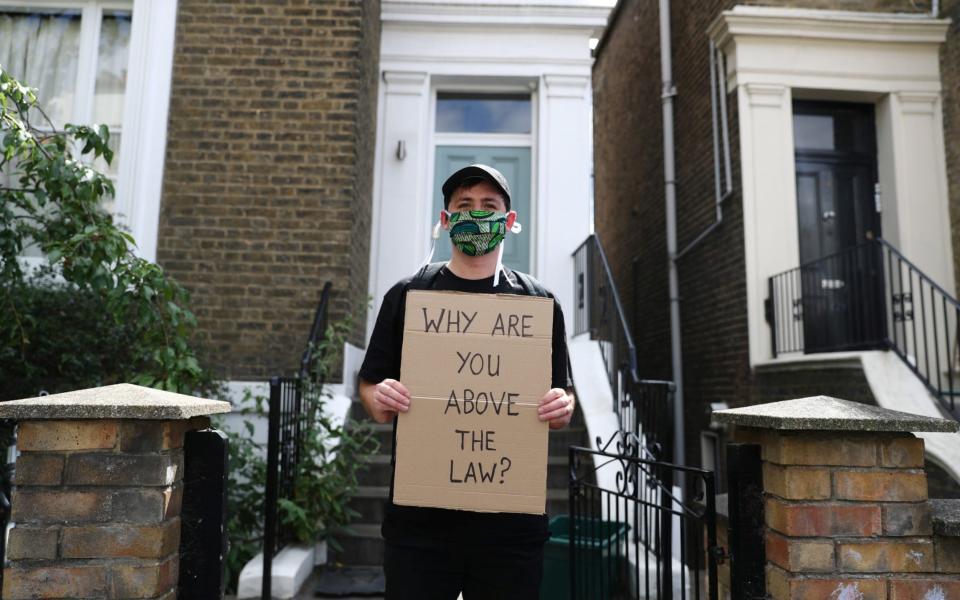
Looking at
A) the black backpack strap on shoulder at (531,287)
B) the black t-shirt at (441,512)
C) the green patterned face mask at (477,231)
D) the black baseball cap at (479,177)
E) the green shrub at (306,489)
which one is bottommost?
the green shrub at (306,489)

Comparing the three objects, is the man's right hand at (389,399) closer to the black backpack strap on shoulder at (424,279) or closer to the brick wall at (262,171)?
the black backpack strap on shoulder at (424,279)

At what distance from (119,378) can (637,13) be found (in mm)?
9438

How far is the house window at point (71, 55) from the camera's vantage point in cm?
574

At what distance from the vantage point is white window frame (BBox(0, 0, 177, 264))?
5398 millimetres

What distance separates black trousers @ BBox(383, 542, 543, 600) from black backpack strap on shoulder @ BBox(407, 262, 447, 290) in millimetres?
781

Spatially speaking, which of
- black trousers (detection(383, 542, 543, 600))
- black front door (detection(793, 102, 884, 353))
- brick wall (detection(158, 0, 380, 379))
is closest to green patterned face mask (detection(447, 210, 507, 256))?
black trousers (detection(383, 542, 543, 600))

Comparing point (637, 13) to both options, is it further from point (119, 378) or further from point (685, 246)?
point (119, 378)

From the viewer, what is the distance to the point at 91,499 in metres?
1.86

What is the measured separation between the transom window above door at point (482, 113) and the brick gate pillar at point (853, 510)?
591cm

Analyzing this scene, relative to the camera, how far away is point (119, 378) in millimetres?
4781

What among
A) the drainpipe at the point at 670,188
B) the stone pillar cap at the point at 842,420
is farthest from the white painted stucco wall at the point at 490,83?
the stone pillar cap at the point at 842,420

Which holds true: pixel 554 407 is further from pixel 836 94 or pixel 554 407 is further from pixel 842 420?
pixel 836 94

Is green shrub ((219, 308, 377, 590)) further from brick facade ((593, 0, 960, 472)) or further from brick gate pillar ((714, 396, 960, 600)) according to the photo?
brick facade ((593, 0, 960, 472))

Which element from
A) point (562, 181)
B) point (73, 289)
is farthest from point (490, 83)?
point (73, 289)
